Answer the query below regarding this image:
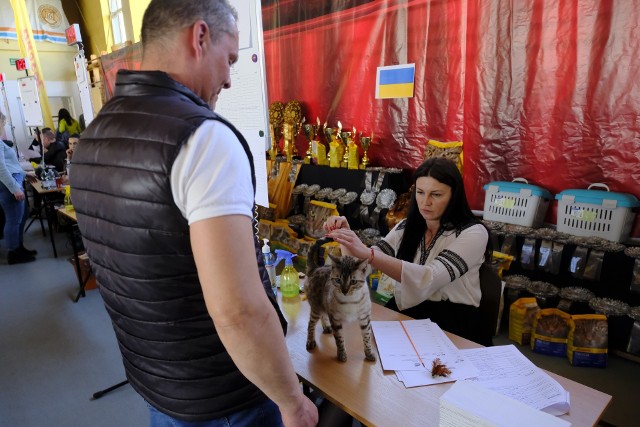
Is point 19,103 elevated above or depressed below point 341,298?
above

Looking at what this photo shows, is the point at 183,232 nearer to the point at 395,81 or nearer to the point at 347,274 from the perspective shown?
the point at 347,274

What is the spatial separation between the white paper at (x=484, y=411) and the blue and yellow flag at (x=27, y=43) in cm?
826

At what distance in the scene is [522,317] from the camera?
8.00 ft

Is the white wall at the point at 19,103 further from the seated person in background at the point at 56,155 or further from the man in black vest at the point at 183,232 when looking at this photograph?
the man in black vest at the point at 183,232

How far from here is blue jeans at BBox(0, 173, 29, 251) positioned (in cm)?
412

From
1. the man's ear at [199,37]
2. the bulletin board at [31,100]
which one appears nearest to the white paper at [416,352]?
the man's ear at [199,37]

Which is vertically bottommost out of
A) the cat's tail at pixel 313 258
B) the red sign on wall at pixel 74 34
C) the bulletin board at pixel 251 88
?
the cat's tail at pixel 313 258

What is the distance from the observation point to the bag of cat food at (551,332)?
2.34 metres

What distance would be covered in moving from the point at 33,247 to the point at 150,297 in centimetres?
518

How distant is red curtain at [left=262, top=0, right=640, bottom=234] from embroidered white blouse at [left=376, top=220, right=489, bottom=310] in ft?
4.07

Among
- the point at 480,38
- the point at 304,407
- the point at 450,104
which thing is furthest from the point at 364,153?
the point at 304,407

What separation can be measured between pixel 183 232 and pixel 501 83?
8.16ft

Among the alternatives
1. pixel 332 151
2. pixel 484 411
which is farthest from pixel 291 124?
pixel 484 411

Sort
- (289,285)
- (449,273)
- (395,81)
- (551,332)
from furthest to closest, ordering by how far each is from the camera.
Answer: (395,81)
(551,332)
(289,285)
(449,273)
